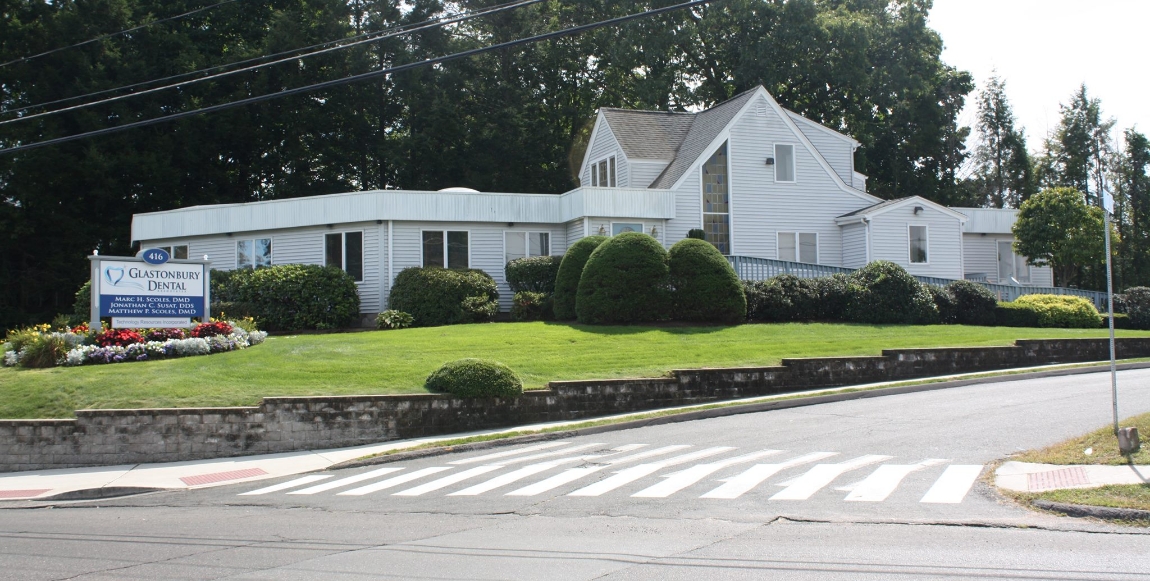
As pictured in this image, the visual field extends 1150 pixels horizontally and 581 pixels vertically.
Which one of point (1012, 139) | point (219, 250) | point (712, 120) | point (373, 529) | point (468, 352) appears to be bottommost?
point (373, 529)

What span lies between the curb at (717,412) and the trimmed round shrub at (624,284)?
6382 mm

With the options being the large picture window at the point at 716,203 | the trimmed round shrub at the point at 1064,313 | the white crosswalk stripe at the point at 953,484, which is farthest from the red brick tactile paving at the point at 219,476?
the trimmed round shrub at the point at 1064,313

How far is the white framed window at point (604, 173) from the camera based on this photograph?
36312 mm

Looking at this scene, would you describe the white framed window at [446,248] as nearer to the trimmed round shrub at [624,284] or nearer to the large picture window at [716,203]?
the trimmed round shrub at [624,284]

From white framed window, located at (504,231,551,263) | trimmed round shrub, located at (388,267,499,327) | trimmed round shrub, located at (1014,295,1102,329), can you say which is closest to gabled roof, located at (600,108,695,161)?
white framed window, located at (504,231,551,263)

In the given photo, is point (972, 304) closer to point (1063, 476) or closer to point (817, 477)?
point (1063, 476)

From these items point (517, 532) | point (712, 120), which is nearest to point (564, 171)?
point (712, 120)

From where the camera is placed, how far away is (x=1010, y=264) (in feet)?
130

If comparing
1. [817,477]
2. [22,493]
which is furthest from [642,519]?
[22,493]

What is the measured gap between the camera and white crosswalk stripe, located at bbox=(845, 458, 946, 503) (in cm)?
1010

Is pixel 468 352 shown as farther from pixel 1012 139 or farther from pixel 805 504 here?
pixel 1012 139

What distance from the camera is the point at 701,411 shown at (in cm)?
1766

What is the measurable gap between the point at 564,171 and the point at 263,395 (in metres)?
37.2

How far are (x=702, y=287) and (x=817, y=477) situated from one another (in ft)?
47.8
